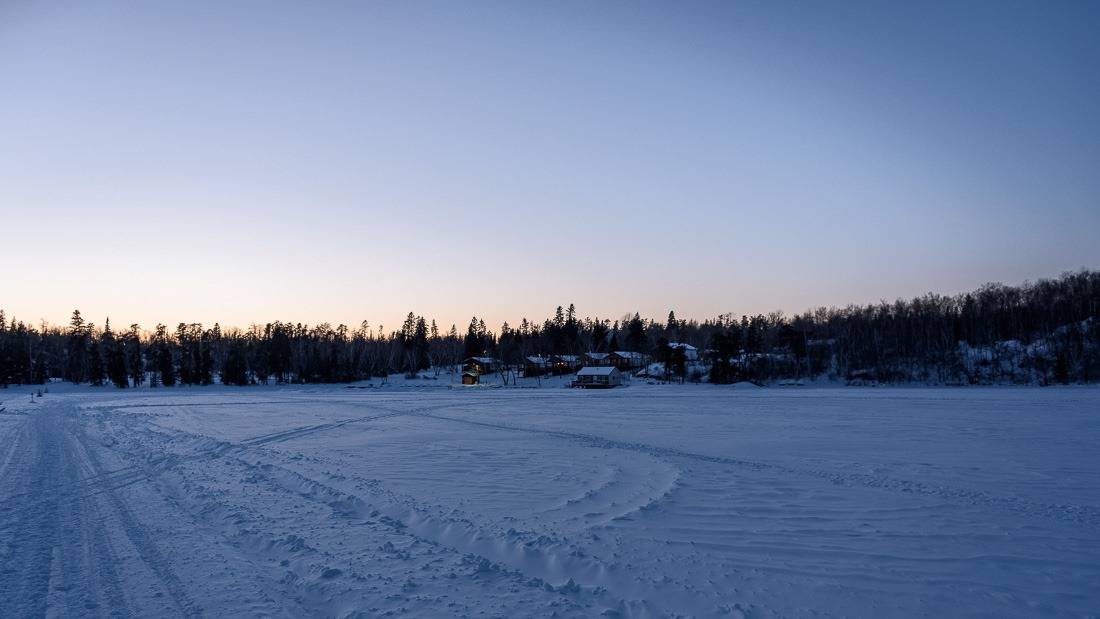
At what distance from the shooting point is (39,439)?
20.3m

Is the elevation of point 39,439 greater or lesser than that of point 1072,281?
lesser

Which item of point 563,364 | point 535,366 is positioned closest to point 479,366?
point 535,366

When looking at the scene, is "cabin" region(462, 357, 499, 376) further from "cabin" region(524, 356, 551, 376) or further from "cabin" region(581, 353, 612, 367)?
"cabin" region(581, 353, 612, 367)

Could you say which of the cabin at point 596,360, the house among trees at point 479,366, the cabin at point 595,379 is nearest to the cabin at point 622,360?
the cabin at point 596,360

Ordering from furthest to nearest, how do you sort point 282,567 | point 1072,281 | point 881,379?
point 1072,281 < point 881,379 < point 282,567

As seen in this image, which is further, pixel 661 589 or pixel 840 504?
pixel 840 504

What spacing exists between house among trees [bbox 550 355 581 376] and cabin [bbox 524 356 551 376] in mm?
1615

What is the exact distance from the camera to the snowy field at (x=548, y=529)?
6180 mm

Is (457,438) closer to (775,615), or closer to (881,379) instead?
(775,615)

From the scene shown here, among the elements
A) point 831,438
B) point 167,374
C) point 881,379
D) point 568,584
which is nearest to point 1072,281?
point 881,379

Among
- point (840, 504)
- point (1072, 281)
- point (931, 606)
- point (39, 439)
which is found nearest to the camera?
point (931, 606)

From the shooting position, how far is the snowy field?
20.3 feet

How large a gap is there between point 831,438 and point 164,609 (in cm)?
2128

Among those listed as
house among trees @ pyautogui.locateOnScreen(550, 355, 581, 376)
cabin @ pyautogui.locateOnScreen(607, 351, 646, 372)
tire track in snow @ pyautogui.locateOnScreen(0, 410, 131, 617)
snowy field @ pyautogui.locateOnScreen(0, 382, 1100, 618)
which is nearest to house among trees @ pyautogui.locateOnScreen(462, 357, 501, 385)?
house among trees @ pyautogui.locateOnScreen(550, 355, 581, 376)
